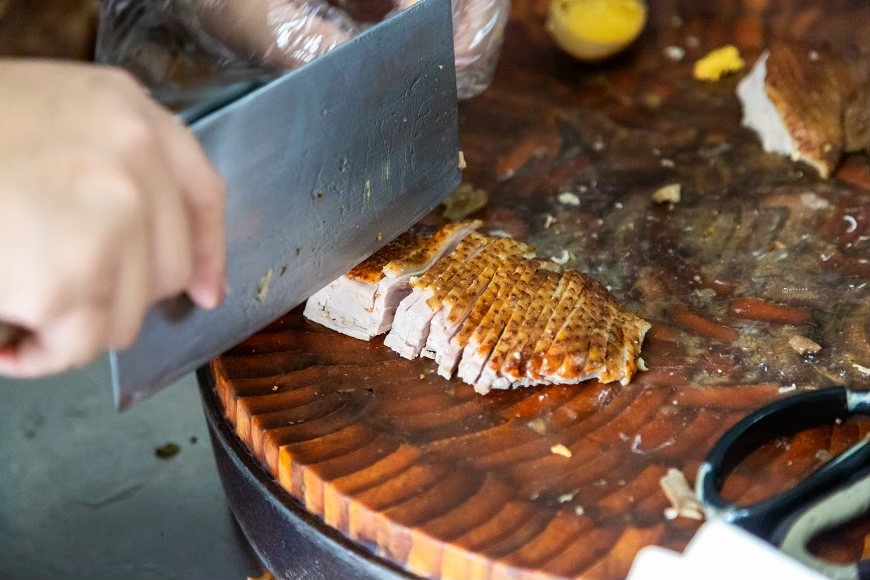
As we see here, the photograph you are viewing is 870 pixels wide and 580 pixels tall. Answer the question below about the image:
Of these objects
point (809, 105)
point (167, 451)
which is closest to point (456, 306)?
point (167, 451)

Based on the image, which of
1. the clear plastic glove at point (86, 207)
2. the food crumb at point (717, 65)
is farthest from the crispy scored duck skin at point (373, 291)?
the food crumb at point (717, 65)

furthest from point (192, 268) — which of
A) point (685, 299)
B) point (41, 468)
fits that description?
point (41, 468)

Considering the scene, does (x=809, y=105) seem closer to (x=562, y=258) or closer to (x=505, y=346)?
(x=562, y=258)

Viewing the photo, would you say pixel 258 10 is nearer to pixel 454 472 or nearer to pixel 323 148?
pixel 323 148

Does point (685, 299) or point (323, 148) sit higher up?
point (323, 148)

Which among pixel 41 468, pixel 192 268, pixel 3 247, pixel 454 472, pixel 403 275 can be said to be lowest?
pixel 41 468

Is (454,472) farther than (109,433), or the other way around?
(109,433)

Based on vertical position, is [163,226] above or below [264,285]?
above
